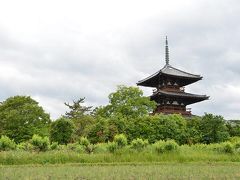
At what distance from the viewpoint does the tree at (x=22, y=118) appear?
153 ft

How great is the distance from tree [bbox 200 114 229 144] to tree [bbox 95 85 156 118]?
12.4 metres

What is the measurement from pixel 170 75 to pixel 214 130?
1321 centimetres

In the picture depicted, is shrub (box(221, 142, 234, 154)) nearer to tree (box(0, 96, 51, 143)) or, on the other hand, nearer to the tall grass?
the tall grass

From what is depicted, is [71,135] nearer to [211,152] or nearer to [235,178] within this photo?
[211,152]

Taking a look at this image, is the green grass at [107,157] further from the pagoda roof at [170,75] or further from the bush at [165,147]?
the pagoda roof at [170,75]

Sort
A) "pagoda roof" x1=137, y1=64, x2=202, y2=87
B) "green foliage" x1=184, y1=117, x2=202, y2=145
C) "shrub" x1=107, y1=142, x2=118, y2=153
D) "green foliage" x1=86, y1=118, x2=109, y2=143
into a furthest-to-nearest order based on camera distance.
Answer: "pagoda roof" x1=137, y1=64, x2=202, y2=87
"green foliage" x1=184, y1=117, x2=202, y2=145
"green foliage" x1=86, y1=118, x2=109, y2=143
"shrub" x1=107, y1=142, x2=118, y2=153

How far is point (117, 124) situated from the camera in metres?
35.7

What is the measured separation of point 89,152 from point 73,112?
30.9 metres

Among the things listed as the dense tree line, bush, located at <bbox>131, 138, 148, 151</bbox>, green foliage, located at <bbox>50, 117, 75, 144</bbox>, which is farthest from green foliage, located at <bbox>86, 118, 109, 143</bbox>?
bush, located at <bbox>131, 138, 148, 151</bbox>

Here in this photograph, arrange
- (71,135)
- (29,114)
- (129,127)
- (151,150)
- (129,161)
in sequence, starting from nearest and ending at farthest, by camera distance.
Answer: (129,161)
(151,150)
(71,135)
(129,127)
(29,114)

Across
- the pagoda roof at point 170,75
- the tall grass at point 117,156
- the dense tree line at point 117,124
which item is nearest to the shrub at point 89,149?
the tall grass at point 117,156

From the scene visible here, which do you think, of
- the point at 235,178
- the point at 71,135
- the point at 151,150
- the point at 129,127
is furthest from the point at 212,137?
the point at 235,178

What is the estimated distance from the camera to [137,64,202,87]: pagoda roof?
162 ft

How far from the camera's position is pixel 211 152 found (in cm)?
2420
